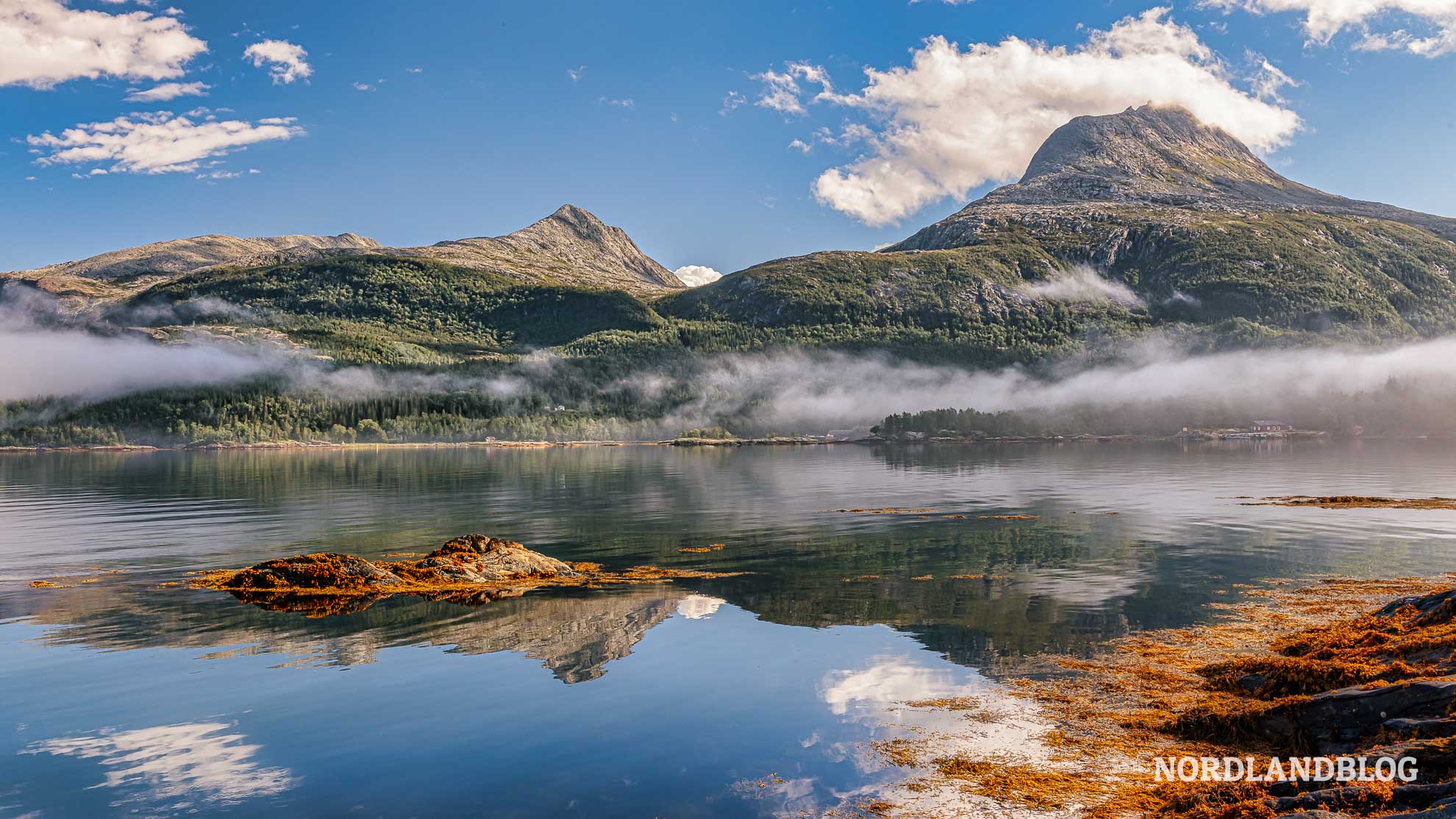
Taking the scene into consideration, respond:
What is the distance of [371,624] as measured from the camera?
116 feet

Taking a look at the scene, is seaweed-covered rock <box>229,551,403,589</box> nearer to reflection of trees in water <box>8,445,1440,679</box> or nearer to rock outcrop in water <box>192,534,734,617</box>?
rock outcrop in water <box>192,534,734,617</box>

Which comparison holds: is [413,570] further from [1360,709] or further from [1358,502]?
[1358,502]

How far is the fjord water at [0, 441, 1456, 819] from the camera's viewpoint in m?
19.7

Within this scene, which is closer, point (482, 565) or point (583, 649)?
point (583, 649)

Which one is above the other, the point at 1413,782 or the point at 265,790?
the point at 1413,782

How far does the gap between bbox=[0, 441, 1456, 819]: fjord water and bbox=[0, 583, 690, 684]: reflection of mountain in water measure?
0.21 meters

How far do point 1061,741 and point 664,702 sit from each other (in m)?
10.7

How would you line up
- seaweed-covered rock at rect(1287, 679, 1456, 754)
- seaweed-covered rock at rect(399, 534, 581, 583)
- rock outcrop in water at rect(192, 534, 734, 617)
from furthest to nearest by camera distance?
seaweed-covered rock at rect(399, 534, 581, 583) < rock outcrop in water at rect(192, 534, 734, 617) < seaweed-covered rock at rect(1287, 679, 1456, 754)

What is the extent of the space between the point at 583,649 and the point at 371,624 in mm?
10011

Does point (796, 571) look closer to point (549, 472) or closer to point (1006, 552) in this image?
point (1006, 552)

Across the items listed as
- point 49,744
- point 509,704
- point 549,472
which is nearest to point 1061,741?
point 509,704

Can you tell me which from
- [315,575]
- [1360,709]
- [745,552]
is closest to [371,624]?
[315,575]

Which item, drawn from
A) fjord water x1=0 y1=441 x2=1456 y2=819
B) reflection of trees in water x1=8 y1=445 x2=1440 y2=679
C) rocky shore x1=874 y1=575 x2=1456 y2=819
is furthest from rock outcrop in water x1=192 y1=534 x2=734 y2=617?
rocky shore x1=874 y1=575 x2=1456 y2=819

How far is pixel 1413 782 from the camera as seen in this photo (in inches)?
617
